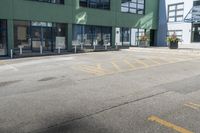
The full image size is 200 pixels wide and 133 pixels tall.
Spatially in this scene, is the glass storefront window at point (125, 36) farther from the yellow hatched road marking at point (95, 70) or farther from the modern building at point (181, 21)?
the yellow hatched road marking at point (95, 70)

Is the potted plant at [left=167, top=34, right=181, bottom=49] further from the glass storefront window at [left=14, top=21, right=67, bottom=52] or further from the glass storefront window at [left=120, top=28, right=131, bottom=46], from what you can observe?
the glass storefront window at [left=14, top=21, right=67, bottom=52]

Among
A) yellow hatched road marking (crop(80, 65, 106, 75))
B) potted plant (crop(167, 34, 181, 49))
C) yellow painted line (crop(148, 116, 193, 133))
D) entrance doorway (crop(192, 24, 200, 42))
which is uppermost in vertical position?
entrance doorway (crop(192, 24, 200, 42))

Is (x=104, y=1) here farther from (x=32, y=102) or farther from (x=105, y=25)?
(x=32, y=102)

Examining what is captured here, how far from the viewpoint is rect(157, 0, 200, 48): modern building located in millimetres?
27866

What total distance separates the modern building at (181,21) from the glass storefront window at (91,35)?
26.7 feet

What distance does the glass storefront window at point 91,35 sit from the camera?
25.9 m

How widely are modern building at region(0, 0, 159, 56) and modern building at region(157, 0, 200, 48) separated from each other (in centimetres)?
131

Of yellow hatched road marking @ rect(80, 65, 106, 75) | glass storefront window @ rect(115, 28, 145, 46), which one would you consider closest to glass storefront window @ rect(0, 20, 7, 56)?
yellow hatched road marking @ rect(80, 65, 106, 75)

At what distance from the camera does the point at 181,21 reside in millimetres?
29562

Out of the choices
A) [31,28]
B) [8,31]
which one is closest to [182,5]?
[31,28]

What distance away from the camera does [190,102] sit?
6609 mm

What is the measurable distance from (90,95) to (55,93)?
3.79 feet

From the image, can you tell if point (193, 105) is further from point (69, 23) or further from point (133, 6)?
point (133, 6)

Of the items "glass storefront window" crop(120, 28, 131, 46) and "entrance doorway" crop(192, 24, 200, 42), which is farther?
"glass storefront window" crop(120, 28, 131, 46)
